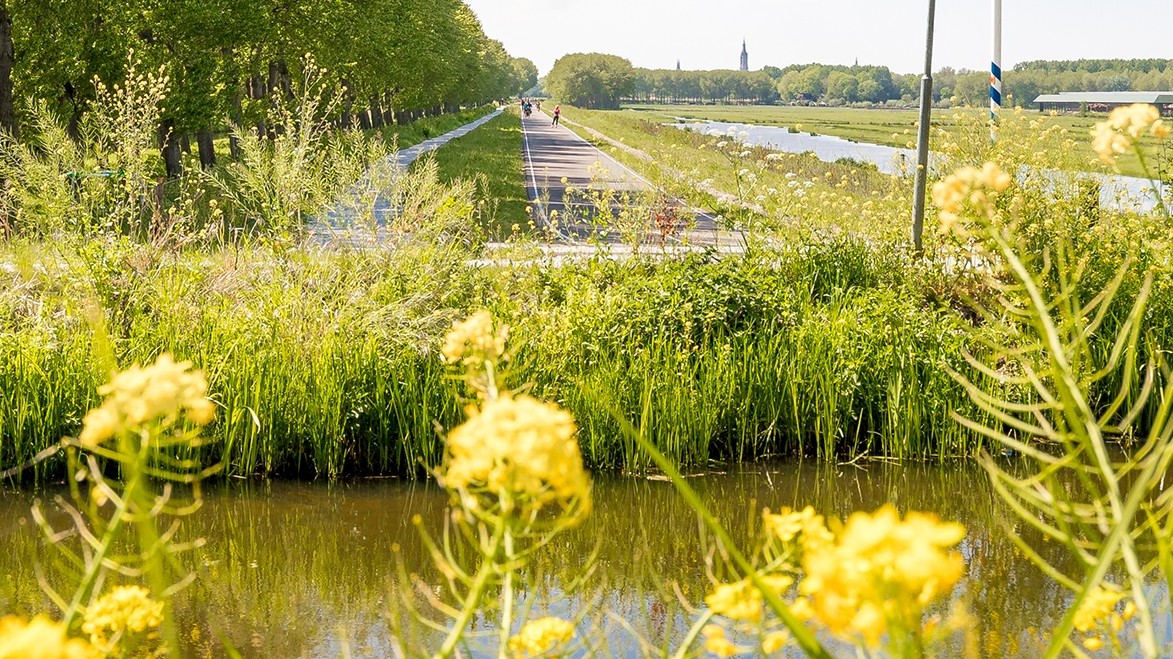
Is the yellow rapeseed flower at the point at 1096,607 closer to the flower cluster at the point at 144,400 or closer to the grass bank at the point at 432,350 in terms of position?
the flower cluster at the point at 144,400

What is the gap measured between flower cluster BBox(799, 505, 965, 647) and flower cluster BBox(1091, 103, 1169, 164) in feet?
3.10

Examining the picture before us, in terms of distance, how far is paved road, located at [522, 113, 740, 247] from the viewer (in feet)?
34.4

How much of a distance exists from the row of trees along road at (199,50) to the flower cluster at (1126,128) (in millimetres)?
10470

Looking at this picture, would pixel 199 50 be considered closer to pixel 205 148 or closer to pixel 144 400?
pixel 205 148

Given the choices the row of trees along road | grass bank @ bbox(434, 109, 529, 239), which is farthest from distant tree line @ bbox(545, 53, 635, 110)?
the row of trees along road

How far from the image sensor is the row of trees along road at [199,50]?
20078mm

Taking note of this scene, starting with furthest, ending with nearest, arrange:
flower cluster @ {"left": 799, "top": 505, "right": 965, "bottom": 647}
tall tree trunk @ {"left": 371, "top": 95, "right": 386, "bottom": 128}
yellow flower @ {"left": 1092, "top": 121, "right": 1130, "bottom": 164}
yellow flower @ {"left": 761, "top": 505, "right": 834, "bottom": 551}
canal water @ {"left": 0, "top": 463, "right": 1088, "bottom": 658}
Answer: tall tree trunk @ {"left": 371, "top": 95, "right": 386, "bottom": 128}
canal water @ {"left": 0, "top": 463, "right": 1088, "bottom": 658}
yellow flower @ {"left": 1092, "top": 121, "right": 1130, "bottom": 164}
yellow flower @ {"left": 761, "top": 505, "right": 834, "bottom": 551}
flower cluster @ {"left": 799, "top": 505, "right": 965, "bottom": 647}

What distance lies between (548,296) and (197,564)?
3749 millimetres

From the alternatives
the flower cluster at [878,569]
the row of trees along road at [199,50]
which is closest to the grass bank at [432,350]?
the row of trees along road at [199,50]

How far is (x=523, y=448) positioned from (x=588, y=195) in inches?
395

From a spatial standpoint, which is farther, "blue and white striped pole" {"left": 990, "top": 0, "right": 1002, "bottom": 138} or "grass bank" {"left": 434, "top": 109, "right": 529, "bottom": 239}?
"grass bank" {"left": 434, "top": 109, "right": 529, "bottom": 239}

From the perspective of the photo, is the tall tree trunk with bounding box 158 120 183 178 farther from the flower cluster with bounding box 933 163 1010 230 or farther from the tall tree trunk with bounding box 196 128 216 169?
the flower cluster with bounding box 933 163 1010 230

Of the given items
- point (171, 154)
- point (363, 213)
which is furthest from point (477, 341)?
point (171, 154)

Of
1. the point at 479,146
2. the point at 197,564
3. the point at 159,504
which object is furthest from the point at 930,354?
the point at 479,146
